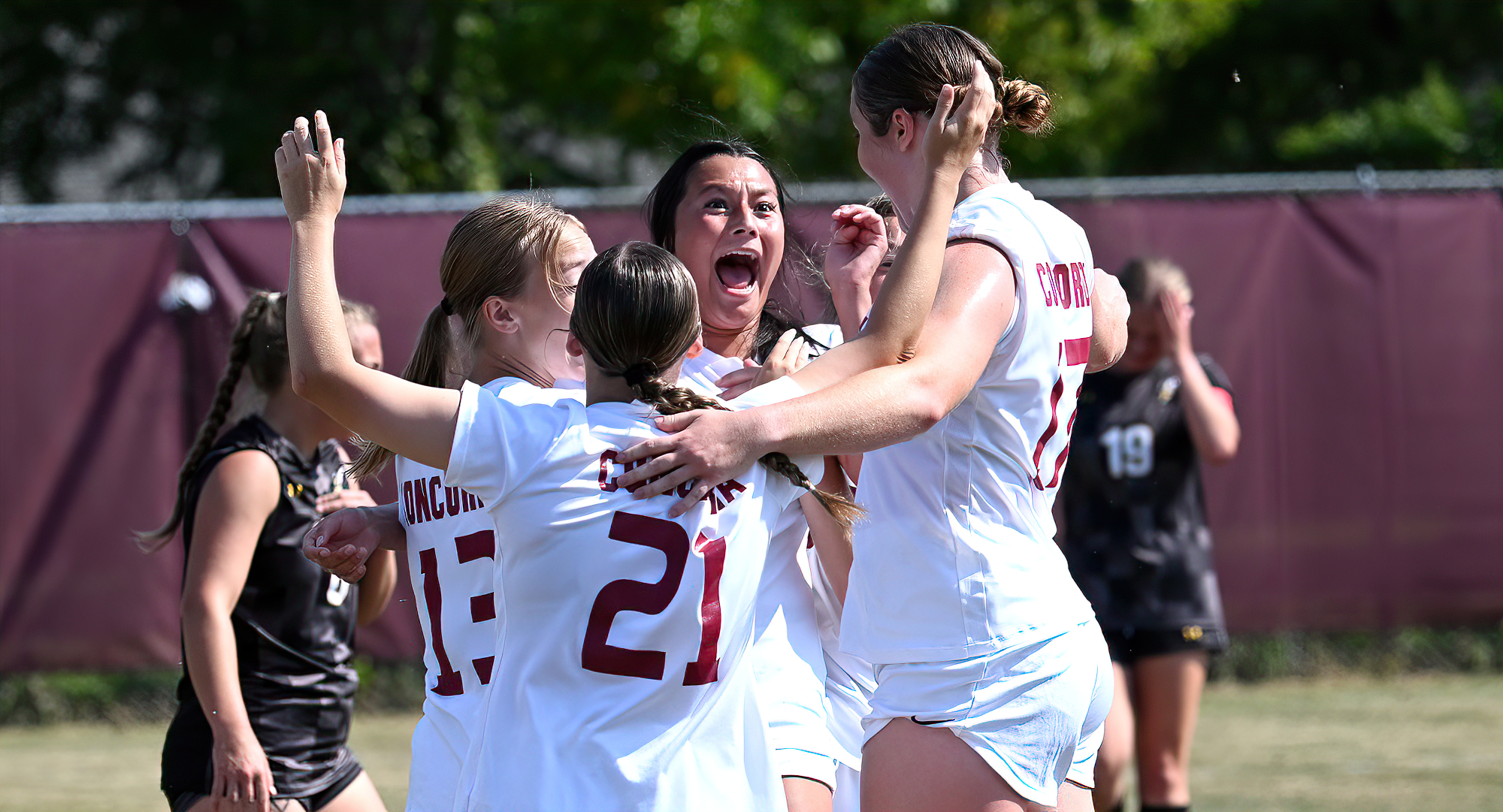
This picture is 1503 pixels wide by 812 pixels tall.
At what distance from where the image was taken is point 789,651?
2.81 m

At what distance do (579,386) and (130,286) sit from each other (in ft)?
18.0

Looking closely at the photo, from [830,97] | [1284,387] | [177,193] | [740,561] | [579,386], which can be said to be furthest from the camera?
[177,193]

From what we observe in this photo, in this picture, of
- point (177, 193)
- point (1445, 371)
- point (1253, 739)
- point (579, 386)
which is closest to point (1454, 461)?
point (1445, 371)

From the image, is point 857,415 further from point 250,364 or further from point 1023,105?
point 250,364

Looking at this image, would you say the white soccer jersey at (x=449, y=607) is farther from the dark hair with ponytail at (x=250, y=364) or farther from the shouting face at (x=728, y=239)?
the dark hair with ponytail at (x=250, y=364)

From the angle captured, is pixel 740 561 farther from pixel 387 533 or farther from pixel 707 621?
pixel 387 533

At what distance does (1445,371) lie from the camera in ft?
25.6

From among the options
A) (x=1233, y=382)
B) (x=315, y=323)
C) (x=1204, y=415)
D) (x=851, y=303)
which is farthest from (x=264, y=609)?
(x=1233, y=382)

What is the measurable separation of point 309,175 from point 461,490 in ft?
1.92

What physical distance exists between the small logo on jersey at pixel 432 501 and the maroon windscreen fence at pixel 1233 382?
15.1ft

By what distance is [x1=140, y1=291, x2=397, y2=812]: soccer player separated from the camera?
3.23m

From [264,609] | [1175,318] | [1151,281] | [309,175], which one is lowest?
[264,609]

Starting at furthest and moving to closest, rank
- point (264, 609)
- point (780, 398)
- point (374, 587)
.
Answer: point (374, 587) → point (264, 609) → point (780, 398)

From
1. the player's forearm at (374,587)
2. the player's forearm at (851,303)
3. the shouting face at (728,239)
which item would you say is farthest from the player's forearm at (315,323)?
the player's forearm at (374,587)
